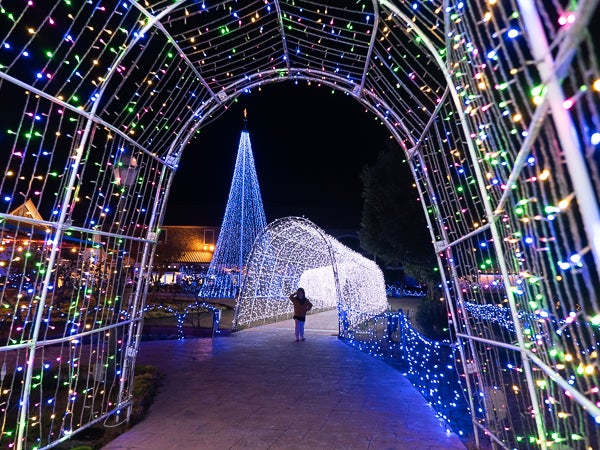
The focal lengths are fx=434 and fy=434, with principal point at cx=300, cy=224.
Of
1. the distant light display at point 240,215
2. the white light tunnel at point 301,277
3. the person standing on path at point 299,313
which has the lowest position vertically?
the person standing on path at point 299,313

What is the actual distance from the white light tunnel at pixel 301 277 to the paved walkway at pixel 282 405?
322 centimetres

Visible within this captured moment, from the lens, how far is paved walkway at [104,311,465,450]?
446 centimetres

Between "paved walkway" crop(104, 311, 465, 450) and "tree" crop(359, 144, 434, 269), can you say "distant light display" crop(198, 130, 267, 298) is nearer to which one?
"tree" crop(359, 144, 434, 269)

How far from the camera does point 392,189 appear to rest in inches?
603

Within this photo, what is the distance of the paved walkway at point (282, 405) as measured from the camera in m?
4.46

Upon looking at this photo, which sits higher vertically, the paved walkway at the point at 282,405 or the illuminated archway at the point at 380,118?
the illuminated archway at the point at 380,118

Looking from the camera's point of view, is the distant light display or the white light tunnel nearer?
the white light tunnel

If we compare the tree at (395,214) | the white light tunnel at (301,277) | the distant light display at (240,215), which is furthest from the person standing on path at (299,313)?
the distant light display at (240,215)

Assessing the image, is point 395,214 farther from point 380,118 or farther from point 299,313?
point 380,118

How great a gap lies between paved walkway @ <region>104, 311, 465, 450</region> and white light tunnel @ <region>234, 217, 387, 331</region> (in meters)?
3.22

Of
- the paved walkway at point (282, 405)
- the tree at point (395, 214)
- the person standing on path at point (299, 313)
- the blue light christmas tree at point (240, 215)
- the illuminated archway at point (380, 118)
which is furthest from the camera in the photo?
the blue light christmas tree at point (240, 215)

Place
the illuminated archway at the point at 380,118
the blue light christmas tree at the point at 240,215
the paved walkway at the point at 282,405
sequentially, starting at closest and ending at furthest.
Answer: the illuminated archway at the point at 380,118, the paved walkway at the point at 282,405, the blue light christmas tree at the point at 240,215

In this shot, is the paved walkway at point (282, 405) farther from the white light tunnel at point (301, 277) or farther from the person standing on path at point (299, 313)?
the white light tunnel at point (301, 277)

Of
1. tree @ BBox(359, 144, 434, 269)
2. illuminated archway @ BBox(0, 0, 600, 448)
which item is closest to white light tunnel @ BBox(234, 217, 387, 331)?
tree @ BBox(359, 144, 434, 269)
